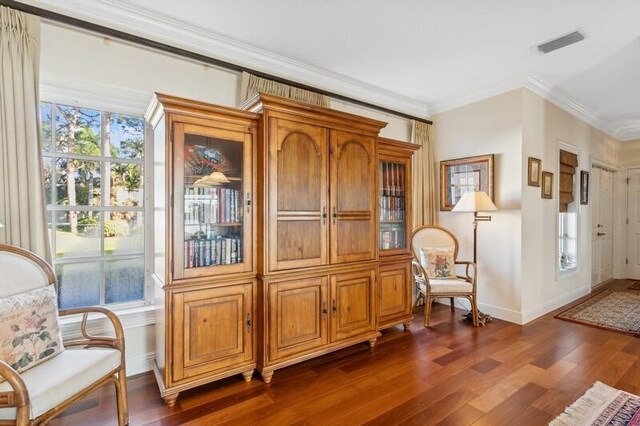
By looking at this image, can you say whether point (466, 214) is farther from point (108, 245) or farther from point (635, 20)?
point (108, 245)

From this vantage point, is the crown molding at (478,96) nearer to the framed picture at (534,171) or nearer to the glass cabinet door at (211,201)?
the framed picture at (534,171)

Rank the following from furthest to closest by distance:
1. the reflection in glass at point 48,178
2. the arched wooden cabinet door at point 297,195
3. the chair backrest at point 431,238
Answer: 1. the chair backrest at point 431,238
2. the arched wooden cabinet door at point 297,195
3. the reflection in glass at point 48,178

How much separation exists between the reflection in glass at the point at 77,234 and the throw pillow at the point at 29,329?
603 mm

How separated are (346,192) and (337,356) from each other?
1.45 m

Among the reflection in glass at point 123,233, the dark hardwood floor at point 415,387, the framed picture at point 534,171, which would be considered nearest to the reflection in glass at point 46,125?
the reflection in glass at point 123,233

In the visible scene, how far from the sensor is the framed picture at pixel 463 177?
3889mm

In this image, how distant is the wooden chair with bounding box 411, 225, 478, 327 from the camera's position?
352cm

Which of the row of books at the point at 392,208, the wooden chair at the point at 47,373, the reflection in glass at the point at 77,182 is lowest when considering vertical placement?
the wooden chair at the point at 47,373

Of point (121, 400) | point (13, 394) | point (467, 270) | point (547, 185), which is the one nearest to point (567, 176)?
point (547, 185)

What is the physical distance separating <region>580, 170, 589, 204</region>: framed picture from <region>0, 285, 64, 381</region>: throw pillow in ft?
20.4

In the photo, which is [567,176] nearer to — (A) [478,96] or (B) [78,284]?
(A) [478,96]

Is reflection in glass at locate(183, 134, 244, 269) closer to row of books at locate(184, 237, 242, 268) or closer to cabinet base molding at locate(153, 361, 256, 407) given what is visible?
row of books at locate(184, 237, 242, 268)

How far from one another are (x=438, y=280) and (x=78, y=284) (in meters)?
3.47

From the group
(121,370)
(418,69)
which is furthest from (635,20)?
(121,370)
